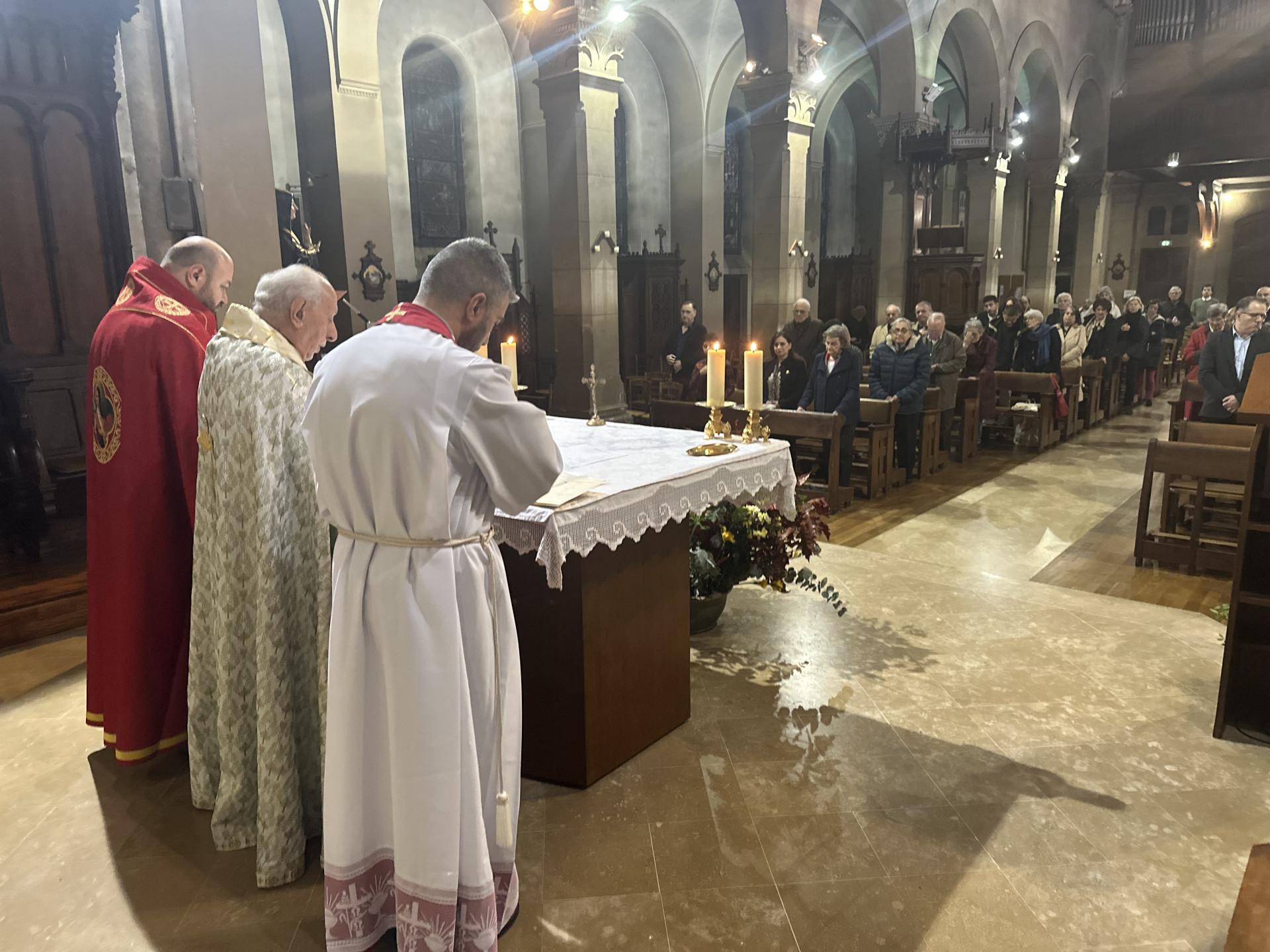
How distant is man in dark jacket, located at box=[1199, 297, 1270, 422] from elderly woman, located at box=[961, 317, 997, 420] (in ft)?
9.08

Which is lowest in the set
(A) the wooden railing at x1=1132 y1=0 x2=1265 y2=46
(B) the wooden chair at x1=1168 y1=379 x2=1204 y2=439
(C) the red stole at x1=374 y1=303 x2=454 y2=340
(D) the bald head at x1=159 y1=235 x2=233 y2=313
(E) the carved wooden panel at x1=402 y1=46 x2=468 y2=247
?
(B) the wooden chair at x1=1168 y1=379 x2=1204 y2=439

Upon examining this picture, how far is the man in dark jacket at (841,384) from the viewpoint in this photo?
24.4ft

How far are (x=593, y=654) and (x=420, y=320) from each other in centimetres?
150

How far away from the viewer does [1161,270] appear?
961 inches

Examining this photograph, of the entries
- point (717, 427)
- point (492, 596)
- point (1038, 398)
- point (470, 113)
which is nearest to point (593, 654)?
point (492, 596)

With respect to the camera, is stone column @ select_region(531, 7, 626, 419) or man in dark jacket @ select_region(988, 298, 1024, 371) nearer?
stone column @ select_region(531, 7, 626, 419)

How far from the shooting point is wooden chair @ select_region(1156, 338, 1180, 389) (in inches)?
663

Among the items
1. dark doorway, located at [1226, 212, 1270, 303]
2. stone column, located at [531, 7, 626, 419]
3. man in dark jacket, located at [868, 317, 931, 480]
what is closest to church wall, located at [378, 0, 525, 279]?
stone column, located at [531, 7, 626, 419]

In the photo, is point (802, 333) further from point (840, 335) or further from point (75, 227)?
point (75, 227)

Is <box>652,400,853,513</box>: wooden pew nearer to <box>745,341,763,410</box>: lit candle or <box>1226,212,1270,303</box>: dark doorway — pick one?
<box>745,341,763,410</box>: lit candle

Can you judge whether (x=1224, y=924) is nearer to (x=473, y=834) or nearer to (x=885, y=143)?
(x=473, y=834)

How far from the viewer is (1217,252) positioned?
23.4 metres

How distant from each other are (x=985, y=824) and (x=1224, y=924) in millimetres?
703

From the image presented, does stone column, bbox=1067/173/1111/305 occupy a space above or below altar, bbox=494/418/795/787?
above
